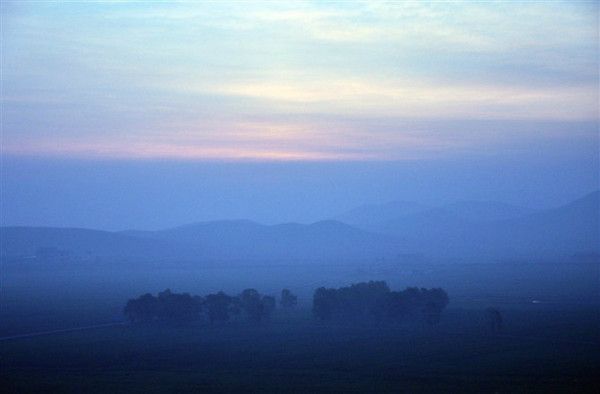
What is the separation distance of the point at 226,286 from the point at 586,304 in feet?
120

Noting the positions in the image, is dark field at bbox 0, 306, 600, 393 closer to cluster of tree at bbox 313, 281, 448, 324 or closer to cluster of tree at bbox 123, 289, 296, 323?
cluster of tree at bbox 123, 289, 296, 323

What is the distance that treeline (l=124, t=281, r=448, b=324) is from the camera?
56000 millimetres

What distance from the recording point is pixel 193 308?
57.0 m

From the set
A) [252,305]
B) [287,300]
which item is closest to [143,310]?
[252,305]

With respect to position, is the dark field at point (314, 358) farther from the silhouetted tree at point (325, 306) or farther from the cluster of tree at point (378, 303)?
the silhouetted tree at point (325, 306)

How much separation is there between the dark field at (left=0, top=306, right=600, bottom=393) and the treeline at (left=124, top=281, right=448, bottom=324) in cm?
115

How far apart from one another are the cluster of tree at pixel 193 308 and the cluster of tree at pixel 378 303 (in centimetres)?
363

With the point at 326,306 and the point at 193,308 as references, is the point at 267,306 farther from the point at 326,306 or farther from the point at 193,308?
the point at 193,308

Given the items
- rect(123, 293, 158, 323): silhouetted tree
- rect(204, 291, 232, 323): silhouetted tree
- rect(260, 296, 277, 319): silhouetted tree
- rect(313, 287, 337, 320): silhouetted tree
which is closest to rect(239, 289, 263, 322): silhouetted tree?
rect(260, 296, 277, 319): silhouetted tree

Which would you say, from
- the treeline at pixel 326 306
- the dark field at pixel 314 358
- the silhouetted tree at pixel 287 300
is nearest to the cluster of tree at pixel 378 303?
the treeline at pixel 326 306

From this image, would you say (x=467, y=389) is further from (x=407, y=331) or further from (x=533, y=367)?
(x=407, y=331)

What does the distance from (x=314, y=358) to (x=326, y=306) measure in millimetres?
16530

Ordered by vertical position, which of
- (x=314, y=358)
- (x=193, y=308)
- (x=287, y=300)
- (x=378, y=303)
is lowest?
(x=314, y=358)

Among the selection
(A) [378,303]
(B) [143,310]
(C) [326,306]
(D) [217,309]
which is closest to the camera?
(B) [143,310]
